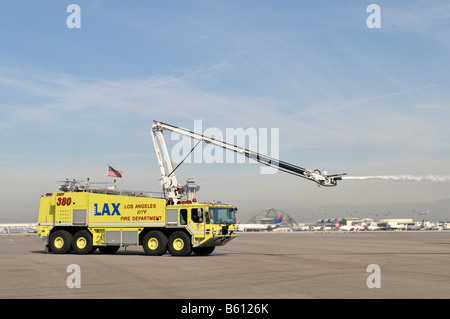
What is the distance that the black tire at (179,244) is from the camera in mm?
29625

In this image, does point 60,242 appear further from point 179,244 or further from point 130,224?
point 179,244

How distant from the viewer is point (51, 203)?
33.1m

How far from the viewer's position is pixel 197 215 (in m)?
29.7

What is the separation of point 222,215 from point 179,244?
3045 mm

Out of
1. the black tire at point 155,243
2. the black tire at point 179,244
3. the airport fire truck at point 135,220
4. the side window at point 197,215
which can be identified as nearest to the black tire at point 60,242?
the airport fire truck at point 135,220

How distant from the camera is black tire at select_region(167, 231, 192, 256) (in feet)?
97.2

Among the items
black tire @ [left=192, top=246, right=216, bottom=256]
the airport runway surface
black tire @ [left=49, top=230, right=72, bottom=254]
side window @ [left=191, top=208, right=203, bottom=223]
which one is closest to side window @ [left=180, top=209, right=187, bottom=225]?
side window @ [left=191, top=208, right=203, bottom=223]

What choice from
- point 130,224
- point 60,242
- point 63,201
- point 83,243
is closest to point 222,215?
point 130,224

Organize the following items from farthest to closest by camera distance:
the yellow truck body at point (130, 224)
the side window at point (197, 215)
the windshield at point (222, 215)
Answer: the windshield at point (222, 215) < the yellow truck body at point (130, 224) < the side window at point (197, 215)

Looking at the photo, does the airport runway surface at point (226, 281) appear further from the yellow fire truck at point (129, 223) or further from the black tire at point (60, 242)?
the black tire at point (60, 242)

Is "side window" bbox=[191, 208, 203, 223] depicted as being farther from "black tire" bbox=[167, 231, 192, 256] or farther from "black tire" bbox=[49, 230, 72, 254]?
"black tire" bbox=[49, 230, 72, 254]

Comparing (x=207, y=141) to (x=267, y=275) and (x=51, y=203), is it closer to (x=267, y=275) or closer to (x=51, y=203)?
(x=51, y=203)
